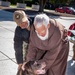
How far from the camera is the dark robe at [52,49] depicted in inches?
103

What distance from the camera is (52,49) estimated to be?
8.66 feet

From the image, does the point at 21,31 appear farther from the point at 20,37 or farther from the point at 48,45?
the point at 48,45

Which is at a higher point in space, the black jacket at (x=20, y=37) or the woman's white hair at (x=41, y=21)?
the woman's white hair at (x=41, y=21)

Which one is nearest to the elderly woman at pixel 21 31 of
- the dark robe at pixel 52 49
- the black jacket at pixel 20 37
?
the black jacket at pixel 20 37

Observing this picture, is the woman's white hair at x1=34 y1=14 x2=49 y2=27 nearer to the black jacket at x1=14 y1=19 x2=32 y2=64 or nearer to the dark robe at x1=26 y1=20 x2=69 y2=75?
the dark robe at x1=26 y1=20 x2=69 y2=75

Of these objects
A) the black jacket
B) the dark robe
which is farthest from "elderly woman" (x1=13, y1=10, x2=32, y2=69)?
the dark robe

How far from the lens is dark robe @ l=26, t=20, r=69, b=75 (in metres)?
2.61

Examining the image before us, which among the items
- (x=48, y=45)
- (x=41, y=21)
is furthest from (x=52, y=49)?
(x=41, y=21)

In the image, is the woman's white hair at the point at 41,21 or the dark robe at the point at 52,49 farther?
the dark robe at the point at 52,49

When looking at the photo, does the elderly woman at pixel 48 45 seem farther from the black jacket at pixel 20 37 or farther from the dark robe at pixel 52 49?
the black jacket at pixel 20 37

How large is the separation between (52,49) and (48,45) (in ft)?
0.24

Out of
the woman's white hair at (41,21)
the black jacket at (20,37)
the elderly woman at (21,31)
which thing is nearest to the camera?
the woman's white hair at (41,21)

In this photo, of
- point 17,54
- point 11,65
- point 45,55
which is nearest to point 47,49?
point 45,55

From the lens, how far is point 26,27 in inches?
129
